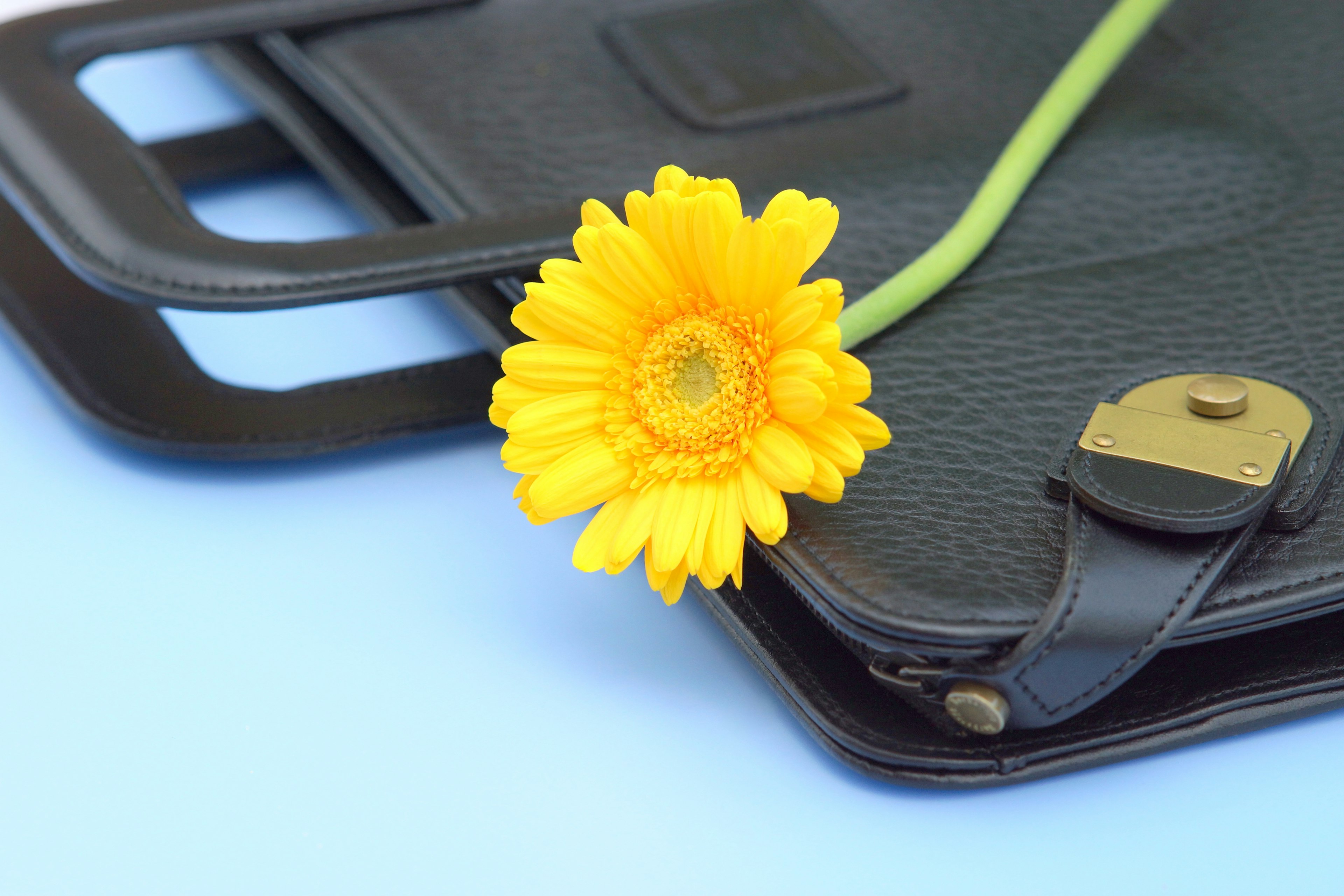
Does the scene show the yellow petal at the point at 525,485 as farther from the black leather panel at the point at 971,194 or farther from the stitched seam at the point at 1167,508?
the stitched seam at the point at 1167,508

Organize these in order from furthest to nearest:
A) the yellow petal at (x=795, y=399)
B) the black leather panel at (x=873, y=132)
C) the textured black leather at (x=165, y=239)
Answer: the black leather panel at (x=873, y=132)
the textured black leather at (x=165, y=239)
the yellow petal at (x=795, y=399)

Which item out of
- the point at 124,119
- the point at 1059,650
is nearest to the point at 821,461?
the point at 1059,650

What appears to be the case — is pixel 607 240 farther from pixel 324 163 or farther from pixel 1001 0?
pixel 1001 0

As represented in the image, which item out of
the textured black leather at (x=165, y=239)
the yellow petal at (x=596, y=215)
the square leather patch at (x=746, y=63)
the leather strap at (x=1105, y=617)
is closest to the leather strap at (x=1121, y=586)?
the leather strap at (x=1105, y=617)

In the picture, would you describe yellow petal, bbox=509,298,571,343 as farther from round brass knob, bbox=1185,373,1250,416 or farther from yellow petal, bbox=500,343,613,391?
round brass knob, bbox=1185,373,1250,416

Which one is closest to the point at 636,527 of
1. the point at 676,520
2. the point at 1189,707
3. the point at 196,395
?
the point at 676,520

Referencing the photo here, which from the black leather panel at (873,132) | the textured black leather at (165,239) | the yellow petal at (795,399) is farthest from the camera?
the black leather panel at (873,132)
